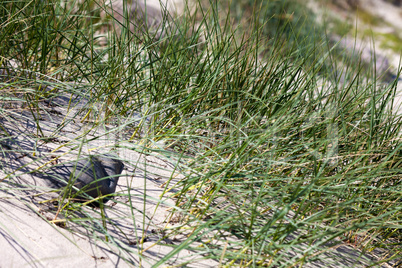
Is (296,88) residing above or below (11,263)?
above

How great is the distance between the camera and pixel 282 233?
1173 mm

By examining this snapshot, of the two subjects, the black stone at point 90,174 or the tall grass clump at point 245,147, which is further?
the black stone at point 90,174

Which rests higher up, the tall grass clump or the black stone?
the tall grass clump

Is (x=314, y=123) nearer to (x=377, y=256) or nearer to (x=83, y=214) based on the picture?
(x=377, y=256)

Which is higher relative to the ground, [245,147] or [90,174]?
[245,147]

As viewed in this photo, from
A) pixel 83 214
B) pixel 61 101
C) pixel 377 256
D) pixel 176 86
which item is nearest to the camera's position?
pixel 83 214

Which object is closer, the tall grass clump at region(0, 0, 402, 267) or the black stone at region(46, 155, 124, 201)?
the tall grass clump at region(0, 0, 402, 267)

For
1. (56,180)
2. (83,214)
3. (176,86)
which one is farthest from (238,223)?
(176,86)

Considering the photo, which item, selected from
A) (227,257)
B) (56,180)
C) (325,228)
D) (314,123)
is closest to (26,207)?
(56,180)

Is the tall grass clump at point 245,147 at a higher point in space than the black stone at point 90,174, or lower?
higher

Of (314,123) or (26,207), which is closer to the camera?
(26,207)

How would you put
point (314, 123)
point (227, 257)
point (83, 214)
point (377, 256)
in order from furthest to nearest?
point (314, 123) → point (377, 256) → point (83, 214) → point (227, 257)

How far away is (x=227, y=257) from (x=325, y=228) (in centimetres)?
38

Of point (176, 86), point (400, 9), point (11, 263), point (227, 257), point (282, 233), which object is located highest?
point (400, 9)
